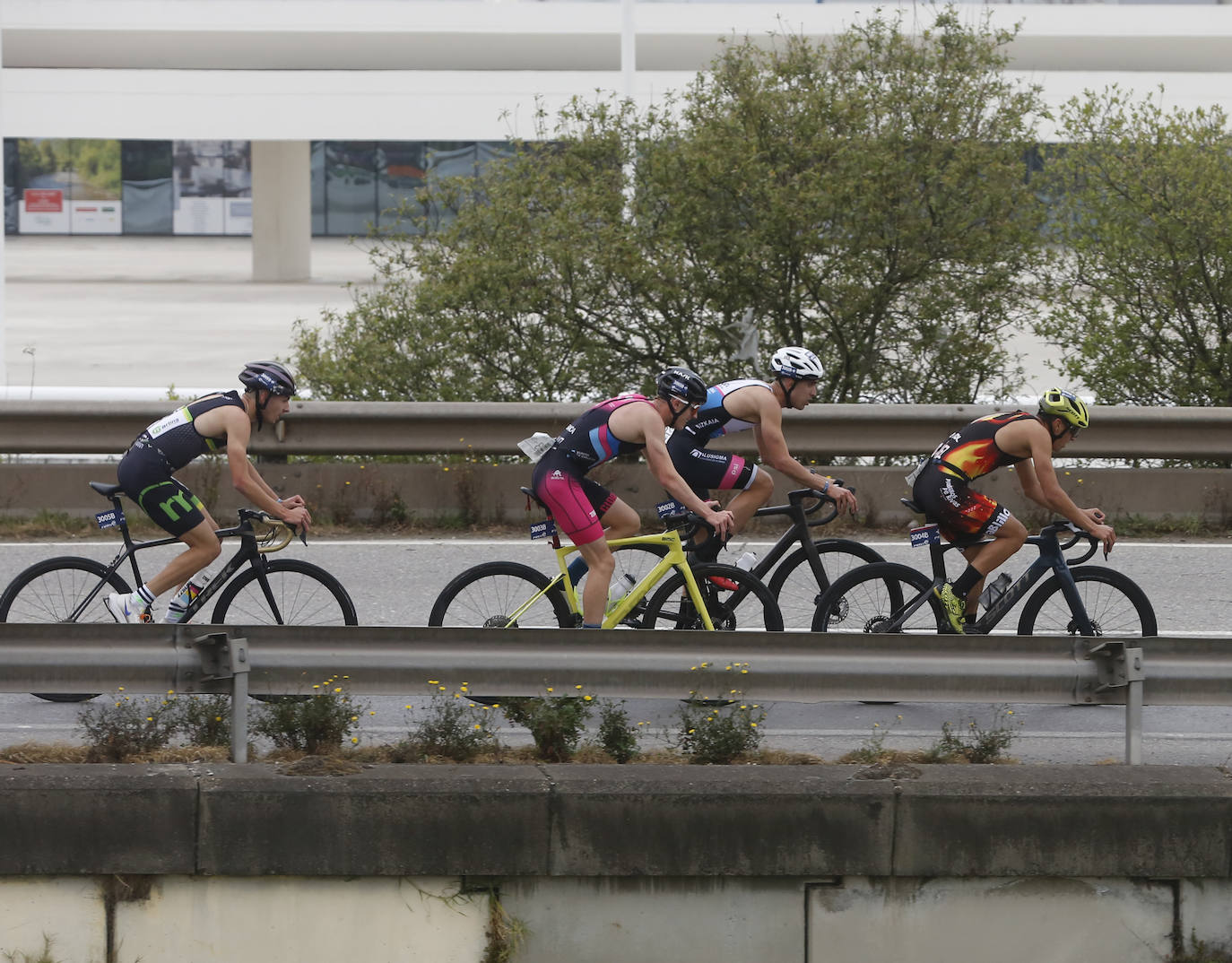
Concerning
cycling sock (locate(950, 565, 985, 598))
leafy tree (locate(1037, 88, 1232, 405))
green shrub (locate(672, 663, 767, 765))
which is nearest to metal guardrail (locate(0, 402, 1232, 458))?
leafy tree (locate(1037, 88, 1232, 405))

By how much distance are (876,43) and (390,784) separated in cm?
1031

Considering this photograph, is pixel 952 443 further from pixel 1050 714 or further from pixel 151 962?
pixel 151 962

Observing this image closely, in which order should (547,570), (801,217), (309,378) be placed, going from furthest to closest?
1. (309,378)
2. (801,217)
3. (547,570)

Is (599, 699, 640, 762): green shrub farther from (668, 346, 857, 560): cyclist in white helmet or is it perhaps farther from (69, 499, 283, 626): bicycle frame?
(69, 499, 283, 626): bicycle frame

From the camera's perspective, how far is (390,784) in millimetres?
5512

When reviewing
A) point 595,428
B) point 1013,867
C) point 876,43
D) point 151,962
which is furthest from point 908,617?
point 876,43

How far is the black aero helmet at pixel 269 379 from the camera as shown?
299 inches

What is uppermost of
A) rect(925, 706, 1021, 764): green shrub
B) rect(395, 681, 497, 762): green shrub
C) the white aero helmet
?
the white aero helmet

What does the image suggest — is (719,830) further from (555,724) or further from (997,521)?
(997,521)

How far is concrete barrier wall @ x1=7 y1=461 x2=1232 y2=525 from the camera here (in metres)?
12.1

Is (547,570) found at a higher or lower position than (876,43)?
lower

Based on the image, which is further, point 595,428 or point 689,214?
point 689,214

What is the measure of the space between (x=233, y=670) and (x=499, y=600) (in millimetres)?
2326

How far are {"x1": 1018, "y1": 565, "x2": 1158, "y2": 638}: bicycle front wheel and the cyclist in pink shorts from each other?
1.61 metres
